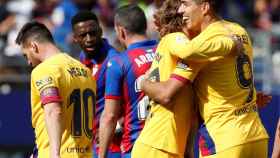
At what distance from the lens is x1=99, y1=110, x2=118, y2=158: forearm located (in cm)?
879

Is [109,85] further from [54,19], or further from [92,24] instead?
[54,19]

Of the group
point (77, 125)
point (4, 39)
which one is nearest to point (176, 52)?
point (77, 125)

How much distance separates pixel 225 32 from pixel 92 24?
2.81 m

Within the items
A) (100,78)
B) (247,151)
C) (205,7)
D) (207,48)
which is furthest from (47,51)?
(247,151)

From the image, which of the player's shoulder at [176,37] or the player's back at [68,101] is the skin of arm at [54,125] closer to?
the player's back at [68,101]

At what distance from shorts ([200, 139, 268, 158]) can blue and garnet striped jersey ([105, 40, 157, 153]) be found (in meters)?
1.60

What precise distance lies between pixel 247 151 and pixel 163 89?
0.79 metres

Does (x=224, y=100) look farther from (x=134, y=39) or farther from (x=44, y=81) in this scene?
(x=134, y=39)

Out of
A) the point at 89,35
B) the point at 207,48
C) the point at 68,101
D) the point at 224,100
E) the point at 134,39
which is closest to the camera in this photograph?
the point at 207,48

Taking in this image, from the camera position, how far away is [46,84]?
8.11 metres

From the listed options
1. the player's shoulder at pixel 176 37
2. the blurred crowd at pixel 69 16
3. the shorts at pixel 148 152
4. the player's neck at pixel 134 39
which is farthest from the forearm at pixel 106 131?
the blurred crowd at pixel 69 16

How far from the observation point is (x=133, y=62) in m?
8.95

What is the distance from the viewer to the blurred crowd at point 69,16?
16.2 metres

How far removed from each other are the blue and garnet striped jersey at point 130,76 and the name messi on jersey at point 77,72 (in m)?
0.35
